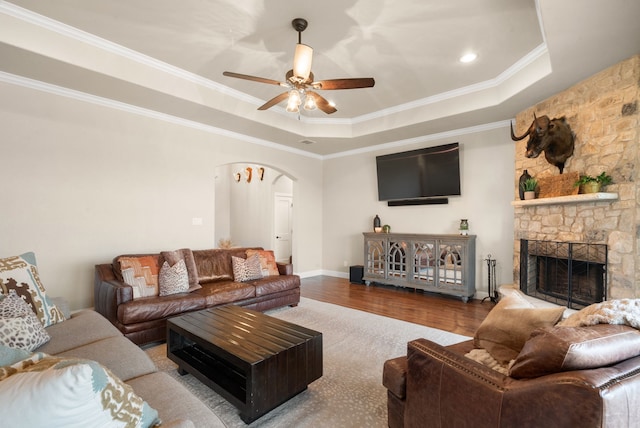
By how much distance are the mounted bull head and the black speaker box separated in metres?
3.43

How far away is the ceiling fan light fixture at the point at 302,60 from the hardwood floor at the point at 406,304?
10.2 ft

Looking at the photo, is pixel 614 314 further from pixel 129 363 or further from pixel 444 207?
pixel 444 207

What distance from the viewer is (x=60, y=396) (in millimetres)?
658

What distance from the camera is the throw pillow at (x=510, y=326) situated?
1569 millimetres

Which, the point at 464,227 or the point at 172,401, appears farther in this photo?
the point at 464,227

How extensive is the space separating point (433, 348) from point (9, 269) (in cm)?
290

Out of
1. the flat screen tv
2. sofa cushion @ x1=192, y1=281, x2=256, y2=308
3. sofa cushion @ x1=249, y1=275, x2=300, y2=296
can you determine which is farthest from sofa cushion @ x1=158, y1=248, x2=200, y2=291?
the flat screen tv

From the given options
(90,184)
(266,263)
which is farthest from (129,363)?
(90,184)

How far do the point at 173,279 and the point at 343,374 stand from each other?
7.17 ft

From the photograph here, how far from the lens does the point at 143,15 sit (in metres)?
2.71

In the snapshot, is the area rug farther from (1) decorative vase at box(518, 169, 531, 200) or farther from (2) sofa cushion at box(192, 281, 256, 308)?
(1) decorative vase at box(518, 169, 531, 200)

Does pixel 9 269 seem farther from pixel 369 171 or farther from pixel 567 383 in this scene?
pixel 369 171

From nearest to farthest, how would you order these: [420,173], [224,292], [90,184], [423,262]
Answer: [224,292] → [90,184] → [423,262] → [420,173]

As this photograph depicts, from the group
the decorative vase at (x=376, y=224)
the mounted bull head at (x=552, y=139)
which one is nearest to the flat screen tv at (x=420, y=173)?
the decorative vase at (x=376, y=224)
